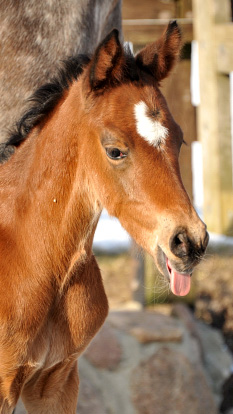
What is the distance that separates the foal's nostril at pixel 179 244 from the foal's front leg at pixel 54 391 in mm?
847

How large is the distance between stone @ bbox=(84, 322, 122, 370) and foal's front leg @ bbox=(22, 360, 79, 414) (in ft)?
6.60

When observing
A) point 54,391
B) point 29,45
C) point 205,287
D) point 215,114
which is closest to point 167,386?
point 205,287

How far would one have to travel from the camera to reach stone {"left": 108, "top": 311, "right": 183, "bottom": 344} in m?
5.48

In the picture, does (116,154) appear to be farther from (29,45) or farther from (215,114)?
(215,114)

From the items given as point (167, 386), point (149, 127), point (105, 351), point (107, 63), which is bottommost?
point (167, 386)

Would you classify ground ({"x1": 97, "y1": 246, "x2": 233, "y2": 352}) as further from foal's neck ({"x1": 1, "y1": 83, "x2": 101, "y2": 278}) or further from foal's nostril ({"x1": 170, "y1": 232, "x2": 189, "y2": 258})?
foal's nostril ({"x1": 170, "y1": 232, "x2": 189, "y2": 258})

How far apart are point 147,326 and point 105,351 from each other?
461 mm

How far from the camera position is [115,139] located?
8.72 feet

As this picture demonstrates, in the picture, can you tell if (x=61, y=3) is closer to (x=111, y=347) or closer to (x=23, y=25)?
(x=23, y=25)

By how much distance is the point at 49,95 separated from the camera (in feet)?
9.75

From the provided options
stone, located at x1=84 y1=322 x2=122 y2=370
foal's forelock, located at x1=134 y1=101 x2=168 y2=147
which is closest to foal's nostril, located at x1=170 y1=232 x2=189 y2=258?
foal's forelock, located at x1=134 y1=101 x2=168 y2=147

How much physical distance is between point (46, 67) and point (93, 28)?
0.36m

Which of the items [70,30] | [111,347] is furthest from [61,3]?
[111,347]

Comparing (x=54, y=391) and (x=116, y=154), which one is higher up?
(x=116, y=154)
